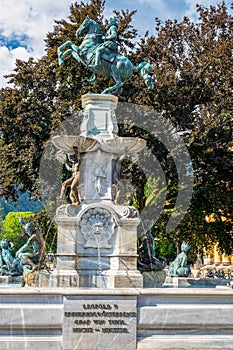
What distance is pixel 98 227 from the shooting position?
10992mm

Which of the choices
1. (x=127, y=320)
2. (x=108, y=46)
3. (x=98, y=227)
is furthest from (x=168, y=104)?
(x=127, y=320)

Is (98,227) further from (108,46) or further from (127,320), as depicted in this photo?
(108,46)

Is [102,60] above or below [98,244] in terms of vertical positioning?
above

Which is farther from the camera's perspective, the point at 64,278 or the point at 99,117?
the point at 99,117

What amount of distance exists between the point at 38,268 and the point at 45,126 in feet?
39.0

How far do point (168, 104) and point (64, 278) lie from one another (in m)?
14.5

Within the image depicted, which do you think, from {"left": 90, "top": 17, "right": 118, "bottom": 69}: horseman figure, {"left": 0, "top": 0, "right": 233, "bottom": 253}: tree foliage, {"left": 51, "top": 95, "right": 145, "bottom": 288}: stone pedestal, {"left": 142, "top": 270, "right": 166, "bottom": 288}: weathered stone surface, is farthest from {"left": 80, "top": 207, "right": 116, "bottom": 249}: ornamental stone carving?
{"left": 0, "top": 0, "right": 233, "bottom": 253}: tree foliage

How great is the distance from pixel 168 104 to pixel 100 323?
17.2 m

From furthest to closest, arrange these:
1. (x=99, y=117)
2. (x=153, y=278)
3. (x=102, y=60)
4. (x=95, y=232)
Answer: (x=153, y=278) < (x=102, y=60) < (x=99, y=117) < (x=95, y=232)

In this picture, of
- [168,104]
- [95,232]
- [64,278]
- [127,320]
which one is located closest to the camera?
[127,320]

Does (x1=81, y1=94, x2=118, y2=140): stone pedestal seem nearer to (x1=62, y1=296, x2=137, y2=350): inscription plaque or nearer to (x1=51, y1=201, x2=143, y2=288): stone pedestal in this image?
(x1=51, y1=201, x2=143, y2=288): stone pedestal

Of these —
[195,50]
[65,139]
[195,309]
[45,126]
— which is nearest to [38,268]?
[65,139]

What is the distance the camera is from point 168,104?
23422mm

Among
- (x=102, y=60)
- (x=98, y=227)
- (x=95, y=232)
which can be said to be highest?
(x=102, y=60)
